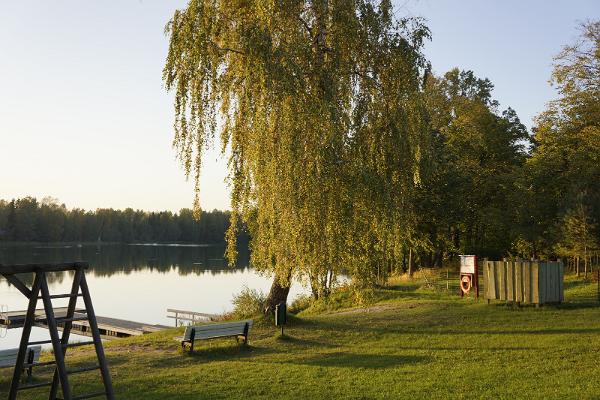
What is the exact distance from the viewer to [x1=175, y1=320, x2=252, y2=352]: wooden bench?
1392 cm

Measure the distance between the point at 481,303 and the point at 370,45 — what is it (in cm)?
1064

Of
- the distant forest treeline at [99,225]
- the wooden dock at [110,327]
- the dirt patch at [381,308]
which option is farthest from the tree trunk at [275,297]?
the distant forest treeline at [99,225]

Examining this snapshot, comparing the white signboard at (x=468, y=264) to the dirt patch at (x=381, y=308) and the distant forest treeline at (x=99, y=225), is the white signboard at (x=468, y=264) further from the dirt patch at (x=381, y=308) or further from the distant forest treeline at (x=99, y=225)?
the distant forest treeline at (x=99, y=225)

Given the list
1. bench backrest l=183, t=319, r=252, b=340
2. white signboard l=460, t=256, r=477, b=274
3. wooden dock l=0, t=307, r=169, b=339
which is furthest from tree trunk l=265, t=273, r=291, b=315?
wooden dock l=0, t=307, r=169, b=339

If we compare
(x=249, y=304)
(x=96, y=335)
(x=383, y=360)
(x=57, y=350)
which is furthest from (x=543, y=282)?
(x=57, y=350)

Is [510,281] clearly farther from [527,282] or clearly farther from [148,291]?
[148,291]

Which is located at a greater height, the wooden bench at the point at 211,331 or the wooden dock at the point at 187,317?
the wooden bench at the point at 211,331

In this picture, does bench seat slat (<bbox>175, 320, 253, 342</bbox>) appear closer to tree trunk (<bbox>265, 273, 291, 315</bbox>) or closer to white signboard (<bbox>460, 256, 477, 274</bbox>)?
tree trunk (<bbox>265, 273, 291, 315</bbox>)

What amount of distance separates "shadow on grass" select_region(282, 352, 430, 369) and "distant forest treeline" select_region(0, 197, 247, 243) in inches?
3646

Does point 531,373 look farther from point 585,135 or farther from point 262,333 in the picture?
point 585,135

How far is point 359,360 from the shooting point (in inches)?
492

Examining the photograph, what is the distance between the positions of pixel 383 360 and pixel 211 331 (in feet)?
14.1

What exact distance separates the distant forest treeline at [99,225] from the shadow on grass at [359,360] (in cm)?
9261

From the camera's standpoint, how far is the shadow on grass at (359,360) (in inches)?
470
